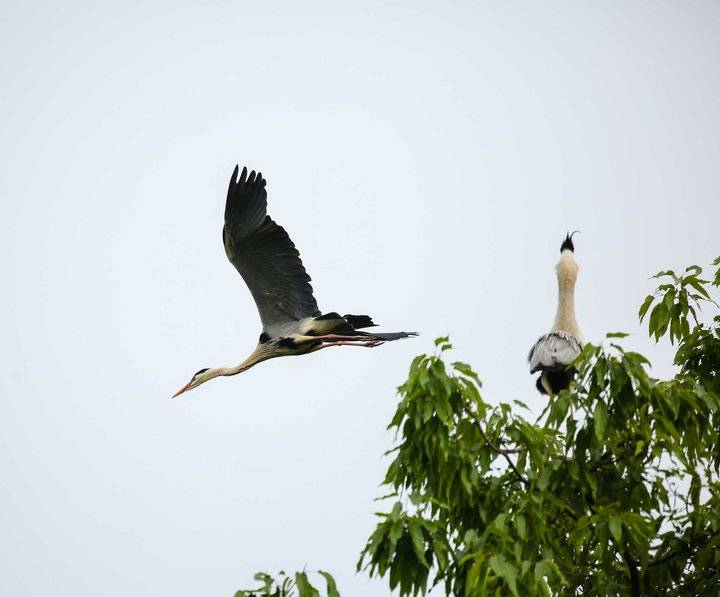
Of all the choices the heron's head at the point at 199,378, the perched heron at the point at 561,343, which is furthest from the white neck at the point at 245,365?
the perched heron at the point at 561,343

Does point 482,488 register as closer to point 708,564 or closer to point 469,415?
point 469,415

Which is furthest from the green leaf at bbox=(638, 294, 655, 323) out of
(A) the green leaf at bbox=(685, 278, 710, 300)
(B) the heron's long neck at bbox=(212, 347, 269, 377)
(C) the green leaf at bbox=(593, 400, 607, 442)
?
(B) the heron's long neck at bbox=(212, 347, 269, 377)

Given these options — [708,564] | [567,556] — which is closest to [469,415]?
[567,556]

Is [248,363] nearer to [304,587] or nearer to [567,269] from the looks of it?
[567,269]

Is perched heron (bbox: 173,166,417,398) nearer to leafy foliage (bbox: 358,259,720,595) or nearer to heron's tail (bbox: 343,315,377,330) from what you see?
heron's tail (bbox: 343,315,377,330)

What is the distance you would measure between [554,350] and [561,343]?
0.10 metres

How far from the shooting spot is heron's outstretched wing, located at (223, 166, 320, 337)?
11344 mm

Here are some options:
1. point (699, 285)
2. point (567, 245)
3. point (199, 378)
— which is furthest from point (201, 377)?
point (699, 285)

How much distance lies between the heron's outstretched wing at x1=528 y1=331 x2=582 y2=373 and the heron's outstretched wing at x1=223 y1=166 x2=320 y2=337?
3.19 m

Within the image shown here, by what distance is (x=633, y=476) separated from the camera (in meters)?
6.26

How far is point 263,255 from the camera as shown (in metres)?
11.6

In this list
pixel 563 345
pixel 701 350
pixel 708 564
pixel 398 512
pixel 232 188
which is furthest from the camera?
pixel 232 188

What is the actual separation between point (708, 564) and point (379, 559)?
193cm

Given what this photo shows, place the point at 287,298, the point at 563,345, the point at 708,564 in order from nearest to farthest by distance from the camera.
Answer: the point at 708,564 → the point at 563,345 → the point at 287,298
